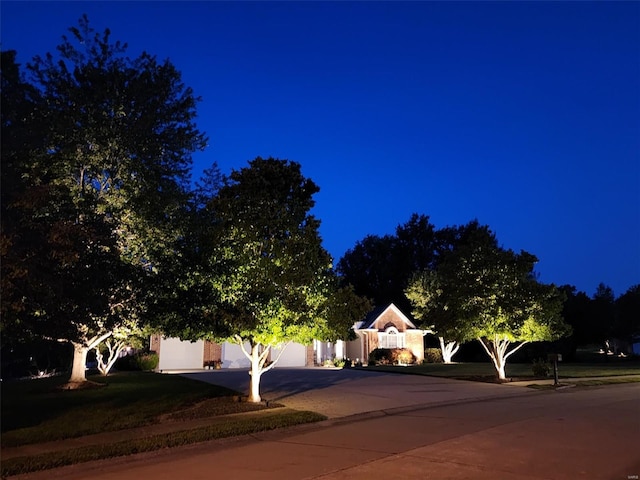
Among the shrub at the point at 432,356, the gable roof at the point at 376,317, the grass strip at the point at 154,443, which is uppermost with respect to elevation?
the gable roof at the point at 376,317

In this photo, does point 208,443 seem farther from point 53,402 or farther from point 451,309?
point 451,309

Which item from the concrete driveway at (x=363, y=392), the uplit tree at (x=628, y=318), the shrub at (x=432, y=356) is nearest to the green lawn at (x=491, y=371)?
the concrete driveway at (x=363, y=392)

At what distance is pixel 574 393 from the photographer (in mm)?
18688

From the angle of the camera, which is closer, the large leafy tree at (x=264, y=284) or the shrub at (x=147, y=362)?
the large leafy tree at (x=264, y=284)

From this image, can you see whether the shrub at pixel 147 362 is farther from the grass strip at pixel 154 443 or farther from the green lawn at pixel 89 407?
the grass strip at pixel 154 443

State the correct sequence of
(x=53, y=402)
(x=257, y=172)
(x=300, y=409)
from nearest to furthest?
1. (x=300, y=409)
2. (x=53, y=402)
3. (x=257, y=172)

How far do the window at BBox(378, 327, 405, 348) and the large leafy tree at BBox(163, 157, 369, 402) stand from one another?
23.5 m

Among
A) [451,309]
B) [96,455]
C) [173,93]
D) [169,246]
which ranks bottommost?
[96,455]

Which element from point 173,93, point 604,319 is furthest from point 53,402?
point 604,319

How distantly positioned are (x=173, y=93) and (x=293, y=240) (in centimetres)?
1034

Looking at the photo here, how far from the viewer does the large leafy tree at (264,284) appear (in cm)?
1473

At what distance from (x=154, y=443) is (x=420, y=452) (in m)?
4.87

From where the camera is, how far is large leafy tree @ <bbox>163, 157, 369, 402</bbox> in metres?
14.7

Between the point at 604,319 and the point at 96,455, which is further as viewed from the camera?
the point at 604,319
